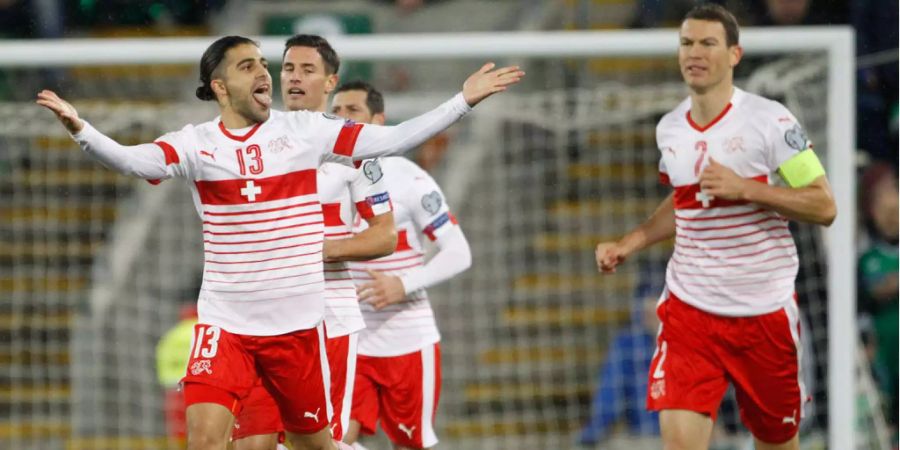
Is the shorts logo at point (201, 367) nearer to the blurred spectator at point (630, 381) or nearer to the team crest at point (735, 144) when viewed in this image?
the team crest at point (735, 144)

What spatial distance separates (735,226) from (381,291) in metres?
1.68

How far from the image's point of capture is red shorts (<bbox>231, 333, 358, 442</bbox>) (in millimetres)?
6059

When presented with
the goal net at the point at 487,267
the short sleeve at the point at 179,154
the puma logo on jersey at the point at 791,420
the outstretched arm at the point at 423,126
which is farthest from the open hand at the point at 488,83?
the goal net at the point at 487,267

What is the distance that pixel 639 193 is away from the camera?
1150 cm

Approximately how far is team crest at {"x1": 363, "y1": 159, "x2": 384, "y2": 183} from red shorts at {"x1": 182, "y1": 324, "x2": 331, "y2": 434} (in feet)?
2.59

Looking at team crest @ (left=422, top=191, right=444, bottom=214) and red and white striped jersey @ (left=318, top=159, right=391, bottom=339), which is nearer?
red and white striped jersey @ (left=318, top=159, right=391, bottom=339)

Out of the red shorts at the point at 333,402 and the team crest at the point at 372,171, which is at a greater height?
the team crest at the point at 372,171

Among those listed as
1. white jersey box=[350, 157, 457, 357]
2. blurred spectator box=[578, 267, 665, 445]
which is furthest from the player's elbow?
blurred spectator box=[578, 267, 665, 445]

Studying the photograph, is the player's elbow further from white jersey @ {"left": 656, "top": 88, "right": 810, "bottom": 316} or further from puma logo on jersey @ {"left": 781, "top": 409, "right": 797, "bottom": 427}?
puma logo on jersey @ {"left": 781, "top": 409, "right": 797, "bottom": 427}

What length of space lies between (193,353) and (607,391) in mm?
4814

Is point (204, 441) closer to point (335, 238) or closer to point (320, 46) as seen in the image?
point (335, 238)

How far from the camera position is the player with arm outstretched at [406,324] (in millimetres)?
7062

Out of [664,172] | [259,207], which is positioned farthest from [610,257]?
[259,207]

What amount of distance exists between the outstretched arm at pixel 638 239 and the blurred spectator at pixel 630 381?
10.5ft
